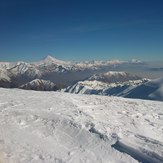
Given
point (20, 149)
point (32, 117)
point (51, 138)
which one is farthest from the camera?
point (32, 117)

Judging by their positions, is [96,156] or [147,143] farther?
[147,143]

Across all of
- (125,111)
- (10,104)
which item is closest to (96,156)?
(125,111)

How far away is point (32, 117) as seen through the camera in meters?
13.9

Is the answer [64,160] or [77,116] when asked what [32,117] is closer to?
[77,116]

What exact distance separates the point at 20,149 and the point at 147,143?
196 inches

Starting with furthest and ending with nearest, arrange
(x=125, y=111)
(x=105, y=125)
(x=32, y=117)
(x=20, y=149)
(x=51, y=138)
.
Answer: (x=125, y=111) < (x=32, y=117) < (x=105, y=125) < (x=51, y=138) < (x=20, y=149)

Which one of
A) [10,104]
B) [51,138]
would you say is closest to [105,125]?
[51,138]

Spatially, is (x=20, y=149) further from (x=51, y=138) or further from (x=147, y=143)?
(x=147, y=143)

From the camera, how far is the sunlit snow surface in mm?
9516

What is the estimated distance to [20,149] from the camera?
9.93 m

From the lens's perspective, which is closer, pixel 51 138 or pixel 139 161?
pixel 139 161

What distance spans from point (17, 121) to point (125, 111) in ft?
23.1

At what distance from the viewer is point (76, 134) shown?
1177cm

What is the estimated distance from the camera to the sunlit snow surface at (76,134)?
9516 mm
